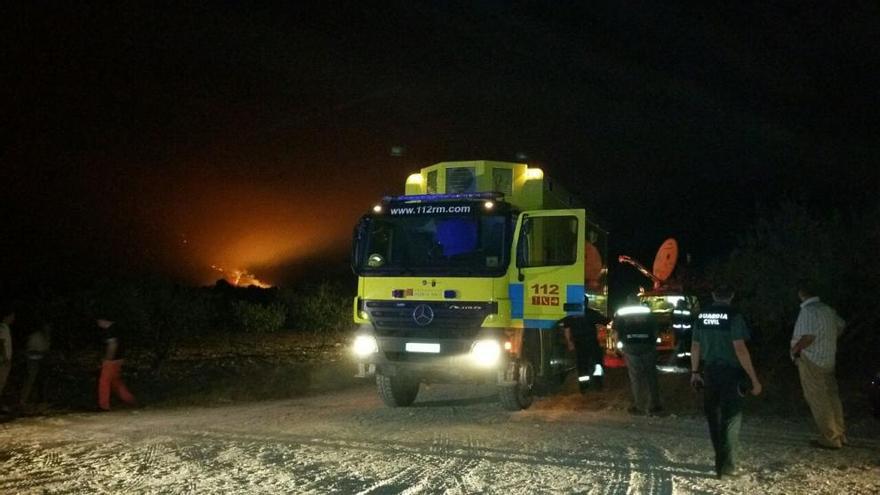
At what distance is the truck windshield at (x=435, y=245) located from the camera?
11.6 metres

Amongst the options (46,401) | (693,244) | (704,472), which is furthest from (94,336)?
(693,244)

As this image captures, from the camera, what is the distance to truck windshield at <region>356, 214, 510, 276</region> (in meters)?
11.6

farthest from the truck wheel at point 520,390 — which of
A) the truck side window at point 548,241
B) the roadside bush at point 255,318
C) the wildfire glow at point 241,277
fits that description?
Result: the wildfire glow at point 241,277

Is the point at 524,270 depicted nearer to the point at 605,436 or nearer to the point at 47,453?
the point at 605,436

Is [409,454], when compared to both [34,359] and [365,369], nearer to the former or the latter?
[365,369]

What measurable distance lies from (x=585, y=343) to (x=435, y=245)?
299 centimetres

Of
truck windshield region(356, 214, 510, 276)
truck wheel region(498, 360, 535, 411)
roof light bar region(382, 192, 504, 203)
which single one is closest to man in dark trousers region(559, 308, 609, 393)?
truck wheel region(498, 360, 535, 411)

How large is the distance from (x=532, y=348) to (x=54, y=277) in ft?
148

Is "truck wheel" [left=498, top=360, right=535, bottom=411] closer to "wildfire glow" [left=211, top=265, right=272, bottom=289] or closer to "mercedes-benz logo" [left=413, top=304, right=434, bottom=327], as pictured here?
"mercedes-benz logo" [left=413, top=304, right=434, bottom=327]

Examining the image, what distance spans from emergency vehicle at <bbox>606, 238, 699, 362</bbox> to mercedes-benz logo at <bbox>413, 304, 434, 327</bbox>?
2767mm

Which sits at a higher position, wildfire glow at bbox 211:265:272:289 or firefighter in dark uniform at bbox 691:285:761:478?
wildfire glow at bbox 211:265:272:289

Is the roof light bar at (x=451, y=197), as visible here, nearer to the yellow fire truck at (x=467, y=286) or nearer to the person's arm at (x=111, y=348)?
the yellow fire truck at (x=467, y=286)

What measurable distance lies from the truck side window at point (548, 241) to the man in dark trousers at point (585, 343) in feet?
3.57

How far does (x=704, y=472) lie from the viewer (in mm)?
7594
